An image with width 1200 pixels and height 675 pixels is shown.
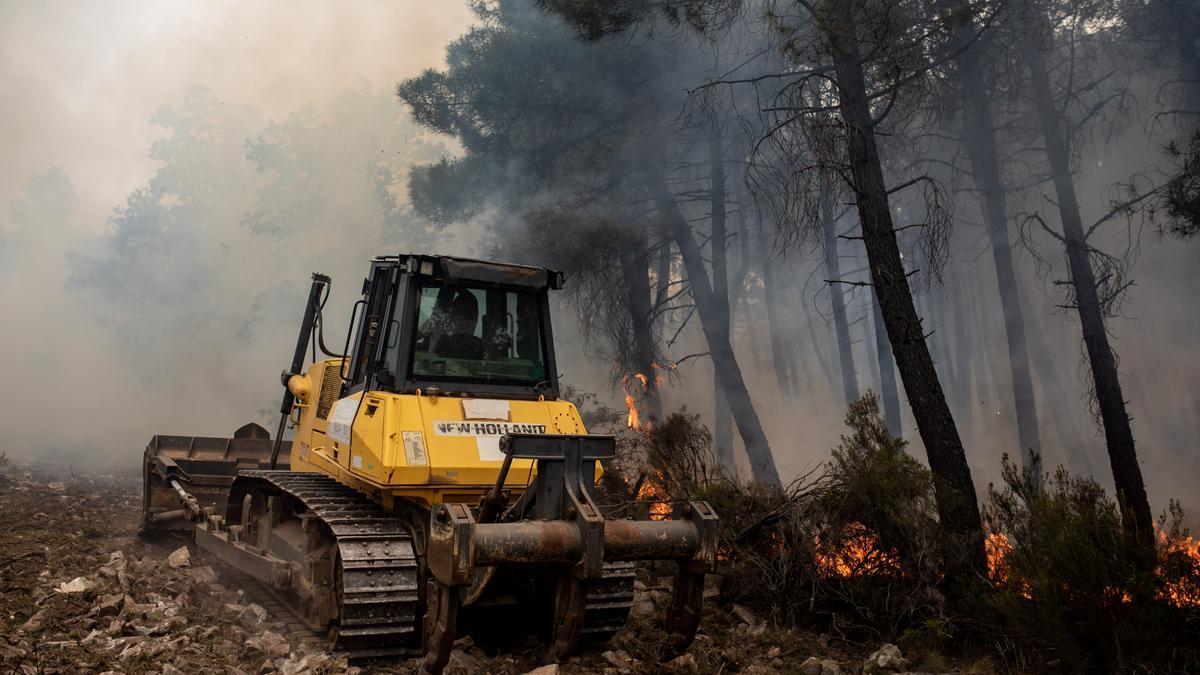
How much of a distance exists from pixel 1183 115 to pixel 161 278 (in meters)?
23.4

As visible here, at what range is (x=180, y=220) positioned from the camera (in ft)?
84.6

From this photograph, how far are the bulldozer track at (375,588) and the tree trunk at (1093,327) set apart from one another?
704cm

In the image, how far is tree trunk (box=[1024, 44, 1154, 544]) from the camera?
10.2m

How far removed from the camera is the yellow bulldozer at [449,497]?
533 centimetres

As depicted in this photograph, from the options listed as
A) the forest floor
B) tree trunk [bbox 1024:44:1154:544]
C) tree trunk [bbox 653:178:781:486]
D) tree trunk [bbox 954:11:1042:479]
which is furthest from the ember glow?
tree trunk [bbox 653:178:781:486]

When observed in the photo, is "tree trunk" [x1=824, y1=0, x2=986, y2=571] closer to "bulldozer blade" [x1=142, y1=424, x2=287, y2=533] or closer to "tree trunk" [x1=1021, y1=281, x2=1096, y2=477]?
"bulldozer blade" [x1=142, y1=424, x2=287, y2=533]

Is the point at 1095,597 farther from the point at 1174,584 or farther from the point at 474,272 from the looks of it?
the point at 474,272

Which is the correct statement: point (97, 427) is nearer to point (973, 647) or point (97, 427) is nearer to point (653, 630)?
point (653, 630)

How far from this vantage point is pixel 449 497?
21.3 feet

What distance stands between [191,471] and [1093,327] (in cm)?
1105

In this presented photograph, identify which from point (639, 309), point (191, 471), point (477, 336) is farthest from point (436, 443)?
point (639, 309)

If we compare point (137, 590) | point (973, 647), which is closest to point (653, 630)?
point (973, 647)

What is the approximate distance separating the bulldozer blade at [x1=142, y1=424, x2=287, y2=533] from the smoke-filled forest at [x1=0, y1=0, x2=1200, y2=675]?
595mm

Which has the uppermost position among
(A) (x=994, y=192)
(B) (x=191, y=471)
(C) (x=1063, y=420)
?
(A) (x=994, y=192)
